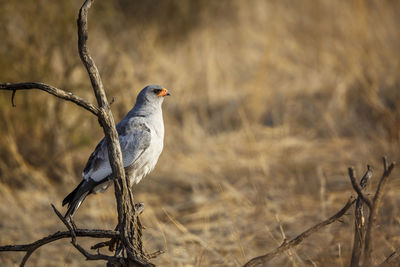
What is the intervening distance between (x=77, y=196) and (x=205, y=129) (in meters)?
4.96

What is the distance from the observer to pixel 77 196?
3.13 m

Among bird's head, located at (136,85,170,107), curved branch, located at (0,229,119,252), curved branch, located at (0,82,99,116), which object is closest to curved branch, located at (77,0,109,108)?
curved branch, located at (0,82,99,116)

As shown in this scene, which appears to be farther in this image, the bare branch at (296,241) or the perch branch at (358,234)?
the perch branch at (358,234)

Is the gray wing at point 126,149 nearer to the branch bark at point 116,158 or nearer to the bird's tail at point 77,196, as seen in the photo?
the bird's tail at point 77,196

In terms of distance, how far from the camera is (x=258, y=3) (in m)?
11.5

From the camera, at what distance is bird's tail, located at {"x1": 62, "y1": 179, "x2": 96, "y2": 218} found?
307cm

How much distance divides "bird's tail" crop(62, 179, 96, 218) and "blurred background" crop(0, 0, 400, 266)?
0.76m

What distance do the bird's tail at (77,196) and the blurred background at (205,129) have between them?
0.76 meters

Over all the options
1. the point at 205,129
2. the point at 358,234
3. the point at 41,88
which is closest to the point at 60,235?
the point at 41,88

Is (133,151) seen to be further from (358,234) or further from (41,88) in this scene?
(358,234)

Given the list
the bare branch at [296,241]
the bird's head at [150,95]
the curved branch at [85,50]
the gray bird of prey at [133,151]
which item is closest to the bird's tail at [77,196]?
the gray bird of prey at [133,151]

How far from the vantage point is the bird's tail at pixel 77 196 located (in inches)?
121

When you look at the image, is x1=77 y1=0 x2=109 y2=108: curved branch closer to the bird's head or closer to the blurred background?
the bird's head

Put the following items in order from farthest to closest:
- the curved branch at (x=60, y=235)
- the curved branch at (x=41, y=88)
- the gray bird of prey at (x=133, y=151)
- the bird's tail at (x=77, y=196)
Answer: the gray bird of prey at (x=133, y=151) → the bird's tail at (x=77, y=196) → the curved branch at (x=60, y=235) → the curved branch at (x=41, y=88)
